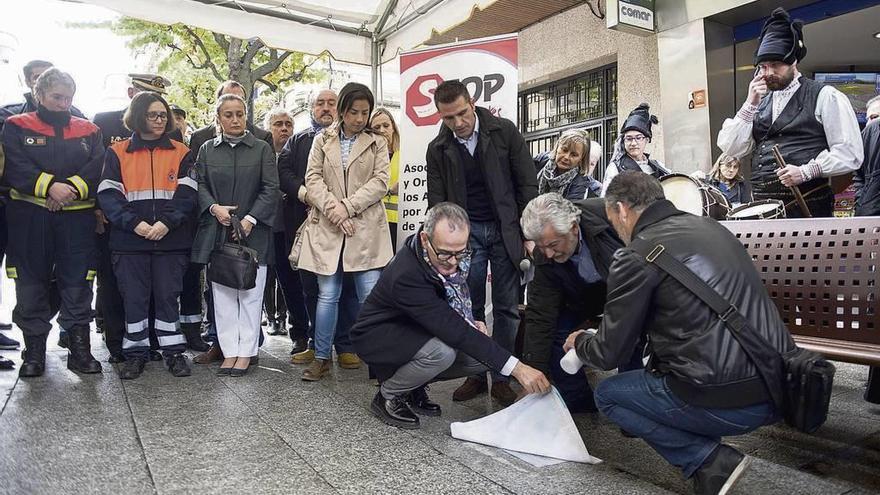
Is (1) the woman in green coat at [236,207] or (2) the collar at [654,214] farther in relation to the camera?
(1) the woman in green coat at [236,207]

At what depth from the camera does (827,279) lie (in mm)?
2621

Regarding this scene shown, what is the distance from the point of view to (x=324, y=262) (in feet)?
13.6

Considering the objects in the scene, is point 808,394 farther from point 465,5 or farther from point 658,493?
point 465,5

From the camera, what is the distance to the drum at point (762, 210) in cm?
337

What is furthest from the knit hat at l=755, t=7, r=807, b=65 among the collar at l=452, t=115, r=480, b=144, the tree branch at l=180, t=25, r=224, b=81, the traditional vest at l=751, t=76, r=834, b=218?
the tree branch at l=180, t=25, r=224, b=81

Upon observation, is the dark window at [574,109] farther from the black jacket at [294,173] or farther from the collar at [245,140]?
the collar at [245,140]

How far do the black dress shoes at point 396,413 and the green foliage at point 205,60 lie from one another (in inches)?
388

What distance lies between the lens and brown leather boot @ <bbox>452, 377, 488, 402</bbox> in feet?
12.1

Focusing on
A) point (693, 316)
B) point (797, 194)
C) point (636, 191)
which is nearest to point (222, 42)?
point (797, 194)

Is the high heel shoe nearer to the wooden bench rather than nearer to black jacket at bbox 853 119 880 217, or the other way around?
the wooden bench

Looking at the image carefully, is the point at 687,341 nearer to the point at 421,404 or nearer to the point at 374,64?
the point at 421,404

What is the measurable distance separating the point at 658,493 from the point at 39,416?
2913 millimetres

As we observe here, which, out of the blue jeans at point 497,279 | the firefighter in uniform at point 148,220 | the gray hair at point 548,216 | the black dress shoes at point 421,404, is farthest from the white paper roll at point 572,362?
the firefighter in uniform at point 148,220

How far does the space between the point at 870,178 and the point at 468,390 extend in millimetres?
3025
